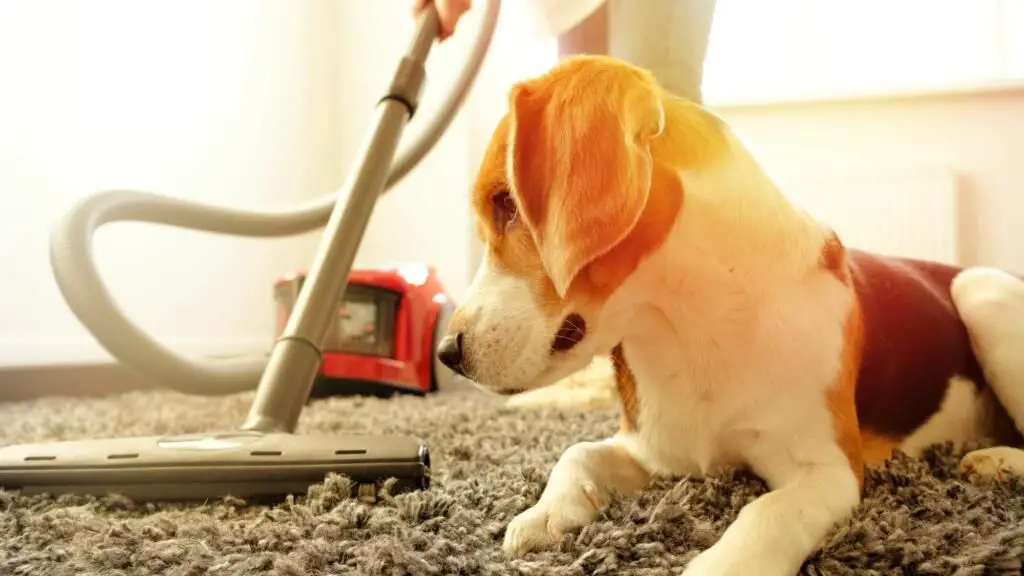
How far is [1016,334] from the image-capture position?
1196 mm

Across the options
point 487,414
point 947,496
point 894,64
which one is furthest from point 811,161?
point 947,496

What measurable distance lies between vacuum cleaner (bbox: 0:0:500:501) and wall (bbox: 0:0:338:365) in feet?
3.17

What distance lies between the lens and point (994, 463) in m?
1.07

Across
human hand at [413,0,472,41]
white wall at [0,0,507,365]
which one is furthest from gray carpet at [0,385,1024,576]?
white wall at [0,0,507,365]

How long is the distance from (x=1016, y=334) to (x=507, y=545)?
822 millimetres

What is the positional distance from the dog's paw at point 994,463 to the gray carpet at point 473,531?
21 mm

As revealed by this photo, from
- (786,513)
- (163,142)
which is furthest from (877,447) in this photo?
(163,142)

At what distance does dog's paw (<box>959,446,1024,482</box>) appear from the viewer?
1.05 m

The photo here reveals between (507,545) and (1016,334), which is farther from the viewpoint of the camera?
(1016,334)

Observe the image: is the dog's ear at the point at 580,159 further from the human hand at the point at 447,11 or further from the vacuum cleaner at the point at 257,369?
the human hand at the point at 447,11

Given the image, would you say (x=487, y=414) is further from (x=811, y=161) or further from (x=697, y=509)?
(x=811, y=161)

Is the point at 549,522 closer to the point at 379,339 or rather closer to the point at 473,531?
the point at 473,531

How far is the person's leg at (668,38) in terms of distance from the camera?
4.69ft

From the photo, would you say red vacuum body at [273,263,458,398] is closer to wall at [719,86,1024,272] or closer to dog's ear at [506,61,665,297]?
wall at [719,86,1024,272]
